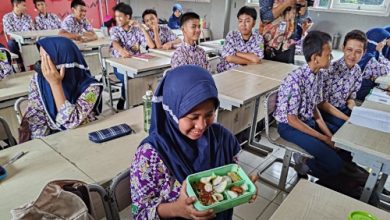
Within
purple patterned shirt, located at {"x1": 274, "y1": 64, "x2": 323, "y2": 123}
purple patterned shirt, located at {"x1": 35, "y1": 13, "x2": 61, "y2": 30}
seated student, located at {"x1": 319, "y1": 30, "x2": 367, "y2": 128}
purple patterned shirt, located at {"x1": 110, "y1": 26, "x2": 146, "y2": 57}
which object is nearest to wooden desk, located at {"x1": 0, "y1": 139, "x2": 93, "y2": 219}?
purple patterned shirt, located at {"x1": 274, "y1": 64, "x2": 323, "y2": 123}

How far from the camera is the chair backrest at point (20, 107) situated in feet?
5.49

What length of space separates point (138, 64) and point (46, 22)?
11.1ft

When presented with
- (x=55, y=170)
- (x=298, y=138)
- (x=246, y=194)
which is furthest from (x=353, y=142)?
(x=55, y=170)

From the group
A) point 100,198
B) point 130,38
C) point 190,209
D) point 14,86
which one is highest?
point 130,38

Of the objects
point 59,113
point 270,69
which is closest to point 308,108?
point 270,69

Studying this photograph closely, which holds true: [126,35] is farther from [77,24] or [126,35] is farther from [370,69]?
[370,69]

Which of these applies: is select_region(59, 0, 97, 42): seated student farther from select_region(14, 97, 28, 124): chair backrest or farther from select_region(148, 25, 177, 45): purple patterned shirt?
select_region(14, 97, 28, 124): chair backrest

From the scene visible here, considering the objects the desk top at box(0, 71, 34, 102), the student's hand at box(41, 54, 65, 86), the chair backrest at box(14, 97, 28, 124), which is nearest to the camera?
the student's hand at box(41, 54, 65, 86)

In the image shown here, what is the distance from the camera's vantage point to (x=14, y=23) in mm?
4918

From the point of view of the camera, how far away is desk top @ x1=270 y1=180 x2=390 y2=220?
0.98 m

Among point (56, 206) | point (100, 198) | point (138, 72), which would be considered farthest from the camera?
point (138, 72)

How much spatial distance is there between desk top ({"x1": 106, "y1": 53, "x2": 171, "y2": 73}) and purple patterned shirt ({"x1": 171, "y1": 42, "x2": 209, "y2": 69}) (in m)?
0.35

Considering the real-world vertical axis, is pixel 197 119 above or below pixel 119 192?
above

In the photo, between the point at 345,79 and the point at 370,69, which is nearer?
the point at 345,79
